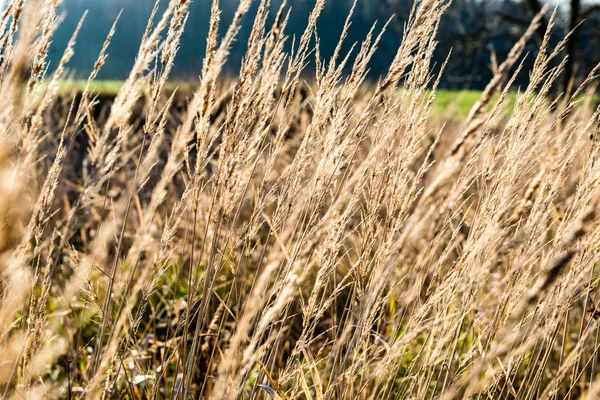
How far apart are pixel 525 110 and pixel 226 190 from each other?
2.96 feet

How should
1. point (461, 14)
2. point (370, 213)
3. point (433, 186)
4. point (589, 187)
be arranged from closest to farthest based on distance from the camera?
point (433, 186) → point (589, 187) → point (370, 213) → point (461, 14)

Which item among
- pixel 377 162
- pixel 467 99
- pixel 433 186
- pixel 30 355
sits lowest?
pixel 467 99

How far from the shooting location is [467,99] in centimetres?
2484

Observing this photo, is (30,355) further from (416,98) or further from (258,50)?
(416,98)

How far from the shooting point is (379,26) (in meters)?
39.9

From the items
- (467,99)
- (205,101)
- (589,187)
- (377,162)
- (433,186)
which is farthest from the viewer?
(467,99)

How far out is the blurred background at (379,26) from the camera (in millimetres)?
14961

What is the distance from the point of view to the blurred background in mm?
14961

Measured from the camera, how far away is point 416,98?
5.41 feet

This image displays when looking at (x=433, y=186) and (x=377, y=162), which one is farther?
(x=377, y=162)

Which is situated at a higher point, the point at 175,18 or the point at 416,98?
the point at 175,18

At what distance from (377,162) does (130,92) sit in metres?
0.77

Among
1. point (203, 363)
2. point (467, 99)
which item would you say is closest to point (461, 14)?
point (467, 99)

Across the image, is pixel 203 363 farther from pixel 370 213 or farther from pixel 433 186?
pixel 433 186
